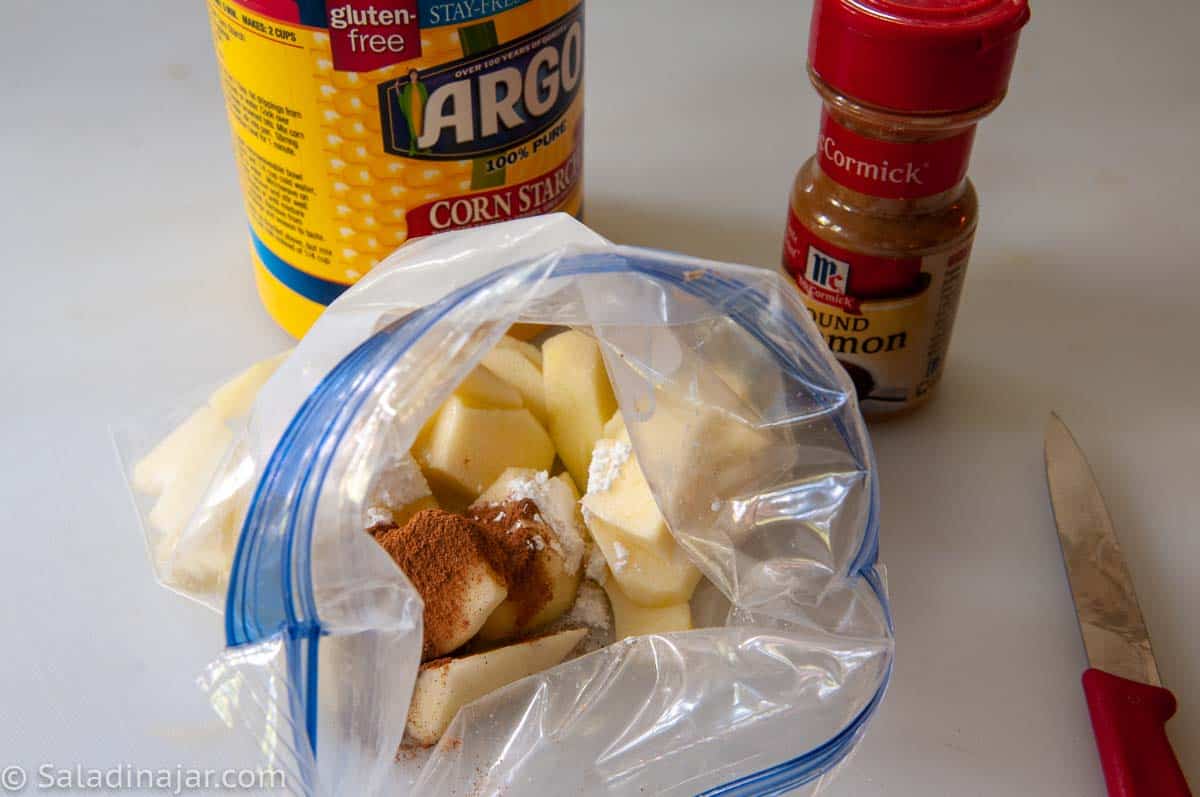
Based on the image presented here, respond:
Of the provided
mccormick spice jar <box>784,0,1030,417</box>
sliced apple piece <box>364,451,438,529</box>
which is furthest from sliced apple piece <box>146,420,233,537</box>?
mccormick spice jar <box>784,0,1030,417</box>

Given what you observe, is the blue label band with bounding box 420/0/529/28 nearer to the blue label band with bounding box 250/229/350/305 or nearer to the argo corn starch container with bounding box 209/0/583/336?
the argo corn starch container with bounding box 209/0/583/336

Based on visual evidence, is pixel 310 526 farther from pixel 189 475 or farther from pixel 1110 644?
pixel 1110 644

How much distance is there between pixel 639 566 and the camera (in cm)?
70

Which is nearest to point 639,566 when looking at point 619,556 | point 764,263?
point 619,556

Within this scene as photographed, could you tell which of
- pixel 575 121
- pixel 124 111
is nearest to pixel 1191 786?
pixel 575 121

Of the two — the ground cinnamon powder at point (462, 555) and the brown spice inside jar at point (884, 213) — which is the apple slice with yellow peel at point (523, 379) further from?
the brown spice inside jar at point (884, 213)

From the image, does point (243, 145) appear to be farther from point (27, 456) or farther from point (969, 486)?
point (969, 486)

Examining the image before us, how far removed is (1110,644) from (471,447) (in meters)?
0.39

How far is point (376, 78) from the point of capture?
0.73m

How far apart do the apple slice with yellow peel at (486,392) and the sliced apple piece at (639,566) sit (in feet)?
0.32

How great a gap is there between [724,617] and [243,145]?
446 mm

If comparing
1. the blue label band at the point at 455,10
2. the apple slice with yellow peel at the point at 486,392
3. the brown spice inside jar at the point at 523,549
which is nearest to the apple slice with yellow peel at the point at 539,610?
the brown spice inside jar at the point at 523,549

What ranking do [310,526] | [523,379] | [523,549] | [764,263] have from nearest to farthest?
[310,526]
[523,549]
[523,379]
[764,263]

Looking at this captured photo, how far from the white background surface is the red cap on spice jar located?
0.28 metres
